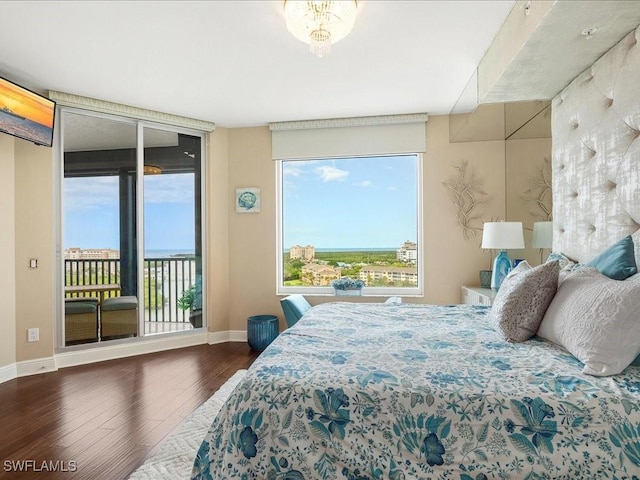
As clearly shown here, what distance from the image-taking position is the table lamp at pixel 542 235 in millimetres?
2707

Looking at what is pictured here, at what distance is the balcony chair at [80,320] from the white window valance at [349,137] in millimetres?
2525

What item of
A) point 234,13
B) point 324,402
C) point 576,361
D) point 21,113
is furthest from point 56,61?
point 576,361

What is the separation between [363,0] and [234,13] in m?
0.79

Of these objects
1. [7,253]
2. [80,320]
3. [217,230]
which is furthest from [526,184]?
[7,253]

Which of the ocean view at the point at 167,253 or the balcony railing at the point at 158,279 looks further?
the ocean view at the point at 167,253

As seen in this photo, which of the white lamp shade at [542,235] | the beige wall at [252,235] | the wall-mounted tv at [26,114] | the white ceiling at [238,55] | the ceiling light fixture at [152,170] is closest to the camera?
the white ceiling at [238,55]

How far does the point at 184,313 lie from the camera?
4297 mm

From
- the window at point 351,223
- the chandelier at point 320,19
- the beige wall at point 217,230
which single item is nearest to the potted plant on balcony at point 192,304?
the beige wall at point 217,230

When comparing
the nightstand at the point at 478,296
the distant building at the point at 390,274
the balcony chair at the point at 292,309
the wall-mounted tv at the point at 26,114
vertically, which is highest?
the wall-mounted tv at the point at 26,114

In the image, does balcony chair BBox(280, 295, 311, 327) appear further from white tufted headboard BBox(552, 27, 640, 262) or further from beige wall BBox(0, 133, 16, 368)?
beige wall BBox(0, 133, 16, 368)

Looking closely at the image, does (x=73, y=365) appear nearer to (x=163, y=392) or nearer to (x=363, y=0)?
(x=163, y=392)

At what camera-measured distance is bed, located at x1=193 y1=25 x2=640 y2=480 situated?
1.09 metres

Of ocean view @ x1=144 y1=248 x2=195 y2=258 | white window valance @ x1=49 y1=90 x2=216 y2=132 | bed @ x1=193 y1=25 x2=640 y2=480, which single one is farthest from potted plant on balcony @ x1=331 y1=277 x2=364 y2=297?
bed @ x1=193 y1=25 x2=640 y2=480

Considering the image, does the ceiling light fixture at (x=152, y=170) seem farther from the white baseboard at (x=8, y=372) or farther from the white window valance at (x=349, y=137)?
the white baseboard at (x=8, y=372)
